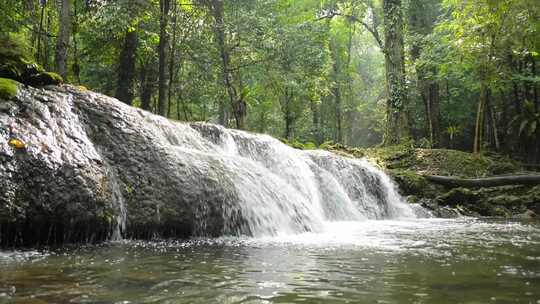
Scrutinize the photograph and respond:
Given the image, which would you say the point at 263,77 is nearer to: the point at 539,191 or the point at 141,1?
the point at 141,1

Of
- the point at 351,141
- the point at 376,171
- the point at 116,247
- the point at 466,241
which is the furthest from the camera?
the point at 351,141

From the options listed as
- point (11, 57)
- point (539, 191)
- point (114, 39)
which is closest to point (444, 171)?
point (539, 191)

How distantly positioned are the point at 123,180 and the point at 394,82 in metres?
14.6

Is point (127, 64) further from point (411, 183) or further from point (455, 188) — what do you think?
point (455, 188)

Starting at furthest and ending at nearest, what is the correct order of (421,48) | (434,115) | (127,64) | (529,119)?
1. (434,115)
2. (529,119)
3. (421,48)
4. (127,64)

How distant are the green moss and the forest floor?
10.4 metres

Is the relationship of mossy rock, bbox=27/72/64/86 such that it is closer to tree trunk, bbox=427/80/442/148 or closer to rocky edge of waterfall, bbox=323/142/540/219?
rocky edge of waterfall, bbox=323/142/540/219

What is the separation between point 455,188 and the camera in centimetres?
1350

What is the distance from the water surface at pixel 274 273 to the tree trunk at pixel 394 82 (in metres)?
13.1

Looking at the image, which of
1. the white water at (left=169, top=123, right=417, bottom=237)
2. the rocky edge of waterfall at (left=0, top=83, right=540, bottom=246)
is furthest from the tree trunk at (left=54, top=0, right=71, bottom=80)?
the rocky edge of waterfall at (left=0, top=83, right=540, bottom=246)

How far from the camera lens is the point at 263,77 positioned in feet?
69.5

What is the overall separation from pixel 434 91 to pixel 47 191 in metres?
22.0

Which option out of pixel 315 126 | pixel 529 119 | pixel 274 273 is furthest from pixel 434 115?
pixel 274 273

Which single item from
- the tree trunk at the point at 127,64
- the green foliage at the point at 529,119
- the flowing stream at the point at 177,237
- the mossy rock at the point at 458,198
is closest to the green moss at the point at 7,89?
the flowing stream at the point at 177,237
